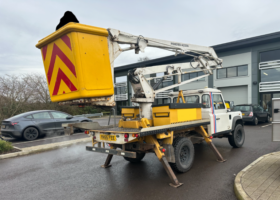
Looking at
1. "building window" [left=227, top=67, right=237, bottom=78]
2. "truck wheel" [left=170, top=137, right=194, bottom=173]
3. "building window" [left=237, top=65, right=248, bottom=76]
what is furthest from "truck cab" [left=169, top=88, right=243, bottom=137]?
"building window" [left=227, top=67, right=237, bottom=78]

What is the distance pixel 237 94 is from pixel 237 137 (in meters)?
15.1

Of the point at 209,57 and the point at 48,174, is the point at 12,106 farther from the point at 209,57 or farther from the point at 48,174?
the point at 209,57

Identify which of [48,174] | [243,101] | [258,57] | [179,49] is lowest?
[48,174]

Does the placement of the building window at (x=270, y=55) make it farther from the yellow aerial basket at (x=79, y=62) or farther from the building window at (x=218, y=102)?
the yellow aerial basket at (x=79, y=62)

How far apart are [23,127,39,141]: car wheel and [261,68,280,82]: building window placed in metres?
19.7

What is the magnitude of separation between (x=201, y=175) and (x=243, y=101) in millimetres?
18053

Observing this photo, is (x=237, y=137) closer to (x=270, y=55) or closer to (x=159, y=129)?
(x=159, y=129)

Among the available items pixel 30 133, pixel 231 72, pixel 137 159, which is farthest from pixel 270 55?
pixel 30 133

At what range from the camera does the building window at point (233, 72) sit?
66.2 ft

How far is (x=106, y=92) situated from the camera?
3770 mm

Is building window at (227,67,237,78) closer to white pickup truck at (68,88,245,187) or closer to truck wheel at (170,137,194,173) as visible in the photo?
white pickup truck at (68,88,245,187)

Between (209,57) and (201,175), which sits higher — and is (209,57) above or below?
above

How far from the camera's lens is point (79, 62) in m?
3.45

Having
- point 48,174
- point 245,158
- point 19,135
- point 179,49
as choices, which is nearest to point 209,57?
point 179,49
